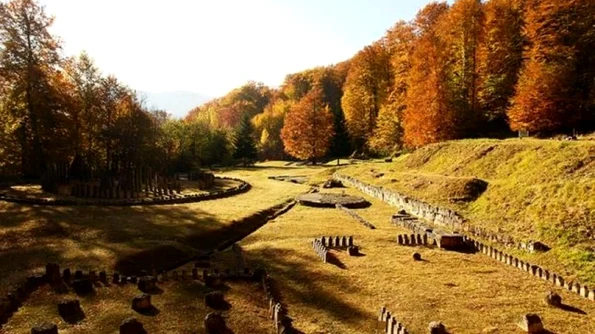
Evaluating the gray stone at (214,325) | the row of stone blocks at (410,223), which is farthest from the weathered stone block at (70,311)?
the row of stone blocks at (410,223)

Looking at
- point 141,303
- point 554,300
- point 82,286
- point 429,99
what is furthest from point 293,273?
point 429,99

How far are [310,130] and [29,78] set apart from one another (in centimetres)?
4323

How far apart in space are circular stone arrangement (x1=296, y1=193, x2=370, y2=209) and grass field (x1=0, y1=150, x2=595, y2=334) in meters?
4.47

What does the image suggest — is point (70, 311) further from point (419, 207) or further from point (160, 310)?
point (419, 207)

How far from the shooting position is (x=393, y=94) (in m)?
64.1

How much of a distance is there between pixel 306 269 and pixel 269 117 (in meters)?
87.6

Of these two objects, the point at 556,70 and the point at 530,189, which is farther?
the point at 556,70

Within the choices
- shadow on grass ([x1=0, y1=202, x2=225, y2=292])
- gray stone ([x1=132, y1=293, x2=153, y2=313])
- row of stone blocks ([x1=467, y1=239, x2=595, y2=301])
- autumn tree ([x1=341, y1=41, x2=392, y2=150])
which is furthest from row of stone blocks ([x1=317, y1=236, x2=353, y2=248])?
autumn tree ([x1=341, y1=41, x2=392, y2=150])

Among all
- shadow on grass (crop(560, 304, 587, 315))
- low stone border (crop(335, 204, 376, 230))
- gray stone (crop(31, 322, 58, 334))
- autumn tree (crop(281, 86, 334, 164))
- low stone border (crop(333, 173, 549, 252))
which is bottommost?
shadow on grass (crop(560, 304, 587, 315))

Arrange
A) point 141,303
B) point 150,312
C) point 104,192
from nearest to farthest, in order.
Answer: point 150,312 < point 141,303 < point 104,192

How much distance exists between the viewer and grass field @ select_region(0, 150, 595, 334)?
536 inches

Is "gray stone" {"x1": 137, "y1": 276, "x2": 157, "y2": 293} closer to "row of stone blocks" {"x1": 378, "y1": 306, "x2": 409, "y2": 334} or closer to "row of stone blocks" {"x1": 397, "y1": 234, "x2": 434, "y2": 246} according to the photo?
"row of stone blocks" {"x1": 378, "y1": 306, "x2": 409, "y2": 334}

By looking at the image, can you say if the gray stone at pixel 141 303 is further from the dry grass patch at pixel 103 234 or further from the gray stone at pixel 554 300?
the gray stone at pixel 554 300

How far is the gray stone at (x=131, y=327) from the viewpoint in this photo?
12.0 metres
